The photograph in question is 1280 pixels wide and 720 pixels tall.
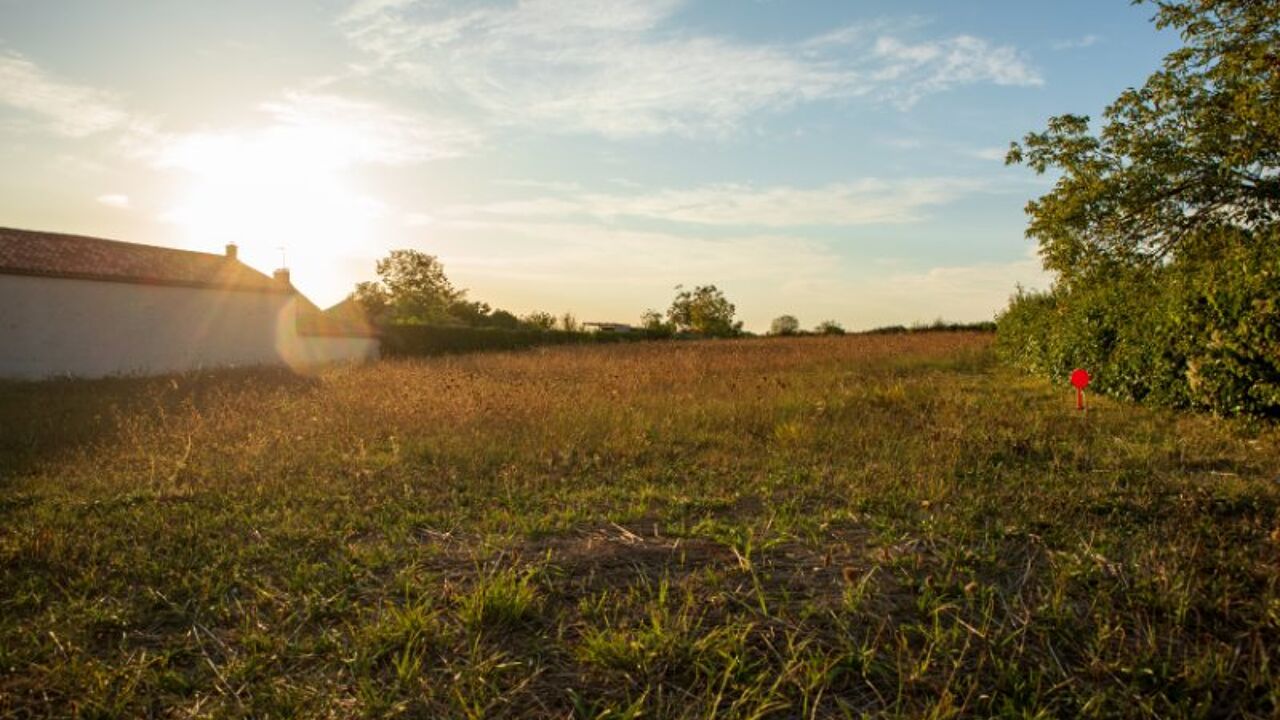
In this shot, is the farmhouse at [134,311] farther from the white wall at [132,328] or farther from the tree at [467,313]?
the tree at [467,313]

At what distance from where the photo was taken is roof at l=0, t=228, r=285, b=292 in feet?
64.6

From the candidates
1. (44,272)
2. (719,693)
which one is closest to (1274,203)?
(719,693)

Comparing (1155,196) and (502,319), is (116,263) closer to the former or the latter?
(1155,196)

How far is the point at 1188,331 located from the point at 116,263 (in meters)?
27.7

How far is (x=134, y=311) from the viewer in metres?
21.6

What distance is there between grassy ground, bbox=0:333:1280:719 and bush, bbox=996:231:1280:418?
2.69ft

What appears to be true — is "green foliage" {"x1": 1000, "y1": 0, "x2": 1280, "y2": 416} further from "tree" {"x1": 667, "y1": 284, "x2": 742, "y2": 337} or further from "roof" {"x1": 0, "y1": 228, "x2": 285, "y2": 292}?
"tree" {"x1": 667, "y1": 284, "x2": 742, "y2": 337}

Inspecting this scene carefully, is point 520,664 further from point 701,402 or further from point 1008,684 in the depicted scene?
point 701,402

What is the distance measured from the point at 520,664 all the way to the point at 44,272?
78.5ft

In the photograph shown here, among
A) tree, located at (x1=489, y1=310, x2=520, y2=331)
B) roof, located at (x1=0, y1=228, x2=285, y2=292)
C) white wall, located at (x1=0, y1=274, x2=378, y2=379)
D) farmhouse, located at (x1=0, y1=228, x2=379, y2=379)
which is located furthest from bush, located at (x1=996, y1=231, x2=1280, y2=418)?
tree, located at (x1=489, y1=310, x2=520, y2=331)

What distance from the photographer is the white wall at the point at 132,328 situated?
19.1 metres

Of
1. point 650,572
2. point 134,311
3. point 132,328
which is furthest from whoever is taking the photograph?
point 134,311

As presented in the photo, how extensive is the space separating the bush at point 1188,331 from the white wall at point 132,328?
2351 cm

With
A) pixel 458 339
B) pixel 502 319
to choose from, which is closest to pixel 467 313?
pixel 502 319
